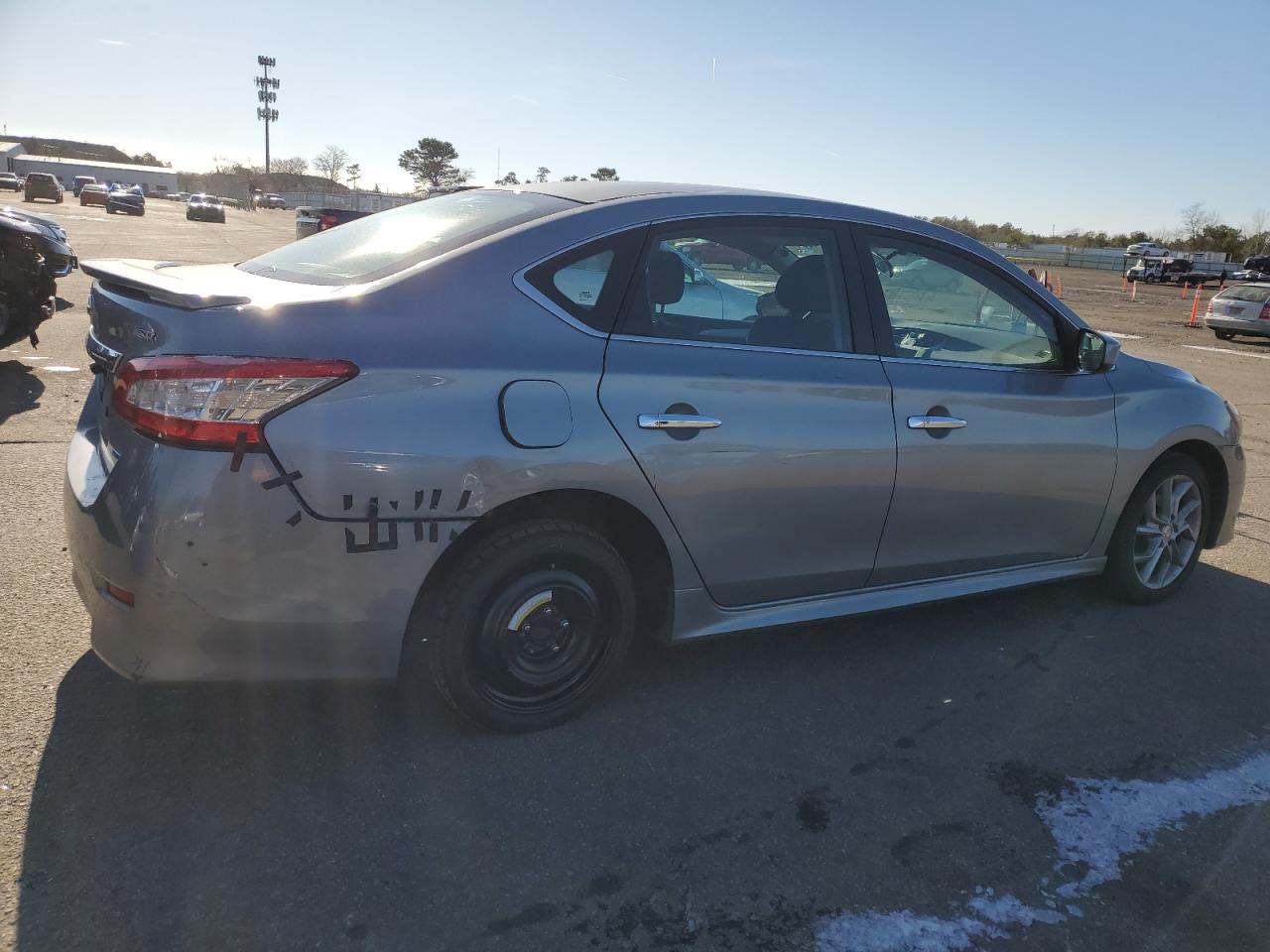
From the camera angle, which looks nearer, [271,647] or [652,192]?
[271,647]

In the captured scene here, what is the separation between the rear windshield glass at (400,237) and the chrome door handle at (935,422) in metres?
1.42

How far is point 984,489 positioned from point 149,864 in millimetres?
2977

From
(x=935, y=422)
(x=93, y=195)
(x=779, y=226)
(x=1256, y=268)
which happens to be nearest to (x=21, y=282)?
(x=779, y=226)

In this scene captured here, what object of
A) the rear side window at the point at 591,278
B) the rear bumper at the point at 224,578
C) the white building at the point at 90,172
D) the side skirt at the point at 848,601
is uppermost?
the white building at the point at 90,172

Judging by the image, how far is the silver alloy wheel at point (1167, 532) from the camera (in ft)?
14.1

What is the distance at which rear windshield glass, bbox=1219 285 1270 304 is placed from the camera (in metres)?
18.6

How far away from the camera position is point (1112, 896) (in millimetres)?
2414

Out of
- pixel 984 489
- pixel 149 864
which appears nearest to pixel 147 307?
pixel 149 864

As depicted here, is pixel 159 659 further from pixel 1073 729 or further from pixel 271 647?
pixel 1073 729

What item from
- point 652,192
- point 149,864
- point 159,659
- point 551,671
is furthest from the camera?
point 652,192

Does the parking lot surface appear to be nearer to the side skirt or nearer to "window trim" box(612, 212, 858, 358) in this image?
the side skirt

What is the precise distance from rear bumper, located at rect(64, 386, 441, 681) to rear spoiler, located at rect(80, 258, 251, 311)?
395 mm

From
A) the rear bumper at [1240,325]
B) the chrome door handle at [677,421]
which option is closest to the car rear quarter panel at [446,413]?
the chrome door handle at [677,421]

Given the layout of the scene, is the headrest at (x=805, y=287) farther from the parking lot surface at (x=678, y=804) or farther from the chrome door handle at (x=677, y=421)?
the parking lot surface at (x=678, y=804)
